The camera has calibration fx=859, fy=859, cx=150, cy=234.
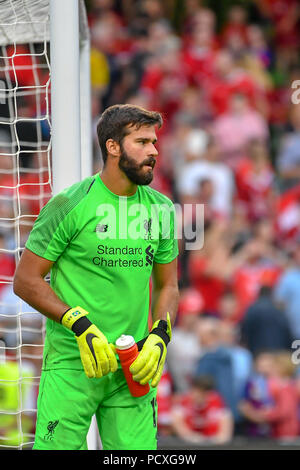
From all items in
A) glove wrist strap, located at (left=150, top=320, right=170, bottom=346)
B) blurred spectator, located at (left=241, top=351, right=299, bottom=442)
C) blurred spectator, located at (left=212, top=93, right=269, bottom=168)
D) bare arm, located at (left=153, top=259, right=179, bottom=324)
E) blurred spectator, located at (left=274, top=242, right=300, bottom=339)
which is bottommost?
blurred spectator, located at (left=241, top=351, right=299, bottom=442)

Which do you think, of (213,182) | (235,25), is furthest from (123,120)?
(235,25)

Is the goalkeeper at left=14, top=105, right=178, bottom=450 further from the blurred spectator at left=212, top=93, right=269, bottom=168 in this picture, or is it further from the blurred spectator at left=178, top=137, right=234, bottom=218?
the blurred spectator at left=212, top=93, right=269, bottom=168

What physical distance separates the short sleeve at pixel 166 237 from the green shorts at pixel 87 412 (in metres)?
0.51

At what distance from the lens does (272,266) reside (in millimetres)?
7727

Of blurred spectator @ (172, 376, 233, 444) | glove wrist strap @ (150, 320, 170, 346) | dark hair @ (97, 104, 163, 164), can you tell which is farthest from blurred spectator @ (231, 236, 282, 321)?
dark hair @ (97, 104, 163, 164)

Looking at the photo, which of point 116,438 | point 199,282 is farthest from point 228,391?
point 116,438

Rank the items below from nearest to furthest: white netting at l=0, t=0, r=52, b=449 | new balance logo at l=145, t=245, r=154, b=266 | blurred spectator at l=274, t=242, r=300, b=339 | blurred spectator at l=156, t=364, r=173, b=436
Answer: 1. new balance logo at l=145, t=245, r=154, b=266
2. white netting at l=0, t=0, r=52, b=449
3. blurred spectator at l=156, t=364, r=173, b=436
4. blurred spectator at l=274, t=242, r=300, b=339

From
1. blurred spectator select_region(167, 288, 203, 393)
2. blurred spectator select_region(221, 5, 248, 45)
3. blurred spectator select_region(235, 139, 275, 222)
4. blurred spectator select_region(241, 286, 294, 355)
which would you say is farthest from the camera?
blurred spectator select_region(221, 5, 248, 45)

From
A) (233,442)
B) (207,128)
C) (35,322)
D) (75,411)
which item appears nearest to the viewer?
(75,411)

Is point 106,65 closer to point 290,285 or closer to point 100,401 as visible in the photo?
point 290,285

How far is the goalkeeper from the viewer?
132 inches

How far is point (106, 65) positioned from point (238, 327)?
10.5 ft

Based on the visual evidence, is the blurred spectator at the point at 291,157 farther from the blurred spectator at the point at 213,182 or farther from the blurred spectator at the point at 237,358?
the blurred spectator at the point at 237,358

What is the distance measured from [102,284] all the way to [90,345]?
280 mm
